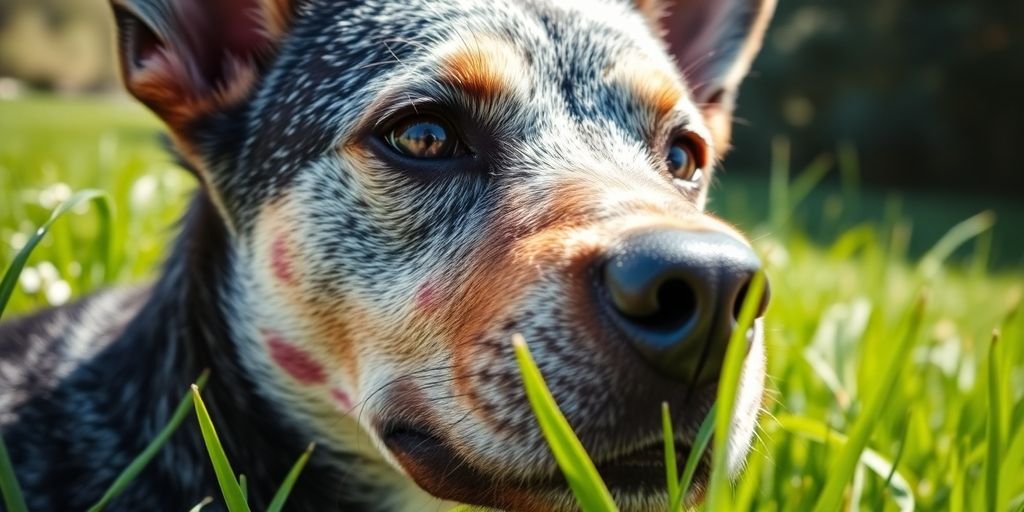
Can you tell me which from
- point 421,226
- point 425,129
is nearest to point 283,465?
point 421,226

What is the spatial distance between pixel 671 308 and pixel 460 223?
81cm

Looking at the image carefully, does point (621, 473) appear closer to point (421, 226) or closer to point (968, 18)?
point (421, 226)

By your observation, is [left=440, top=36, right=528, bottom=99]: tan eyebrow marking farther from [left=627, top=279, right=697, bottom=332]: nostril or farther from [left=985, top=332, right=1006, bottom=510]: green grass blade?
[left=985, top=332, right=1006, bottom=510]: green grass blade

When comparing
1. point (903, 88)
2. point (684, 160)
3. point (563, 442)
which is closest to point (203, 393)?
point (563, 442)

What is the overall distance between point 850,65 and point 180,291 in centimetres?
1976

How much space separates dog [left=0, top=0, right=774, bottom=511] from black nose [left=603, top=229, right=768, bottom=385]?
2 centimetres

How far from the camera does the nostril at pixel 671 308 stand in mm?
1578

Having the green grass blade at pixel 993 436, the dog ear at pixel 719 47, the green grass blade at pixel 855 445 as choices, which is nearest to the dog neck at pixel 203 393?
the green grass blade at pixel 855 445

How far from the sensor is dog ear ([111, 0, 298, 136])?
8.38ft

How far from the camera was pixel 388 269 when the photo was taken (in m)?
2.31

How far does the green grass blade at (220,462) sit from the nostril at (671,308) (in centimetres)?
79

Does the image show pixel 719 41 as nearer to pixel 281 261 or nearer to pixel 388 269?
pixel 388 269

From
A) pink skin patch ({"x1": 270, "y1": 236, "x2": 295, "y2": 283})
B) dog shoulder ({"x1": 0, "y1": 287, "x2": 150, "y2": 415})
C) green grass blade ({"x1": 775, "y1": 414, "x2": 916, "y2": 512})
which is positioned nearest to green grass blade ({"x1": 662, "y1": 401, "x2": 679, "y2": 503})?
green grass blade ({"x1": 775, "y1": 414, "x2": 916, "y2": 512})

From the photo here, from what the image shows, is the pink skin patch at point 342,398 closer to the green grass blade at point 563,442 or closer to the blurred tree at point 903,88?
→ the green grass blade at point 563,442
